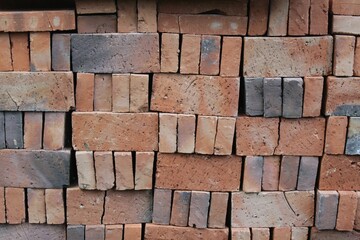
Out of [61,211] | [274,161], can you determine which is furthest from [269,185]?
[61,211]

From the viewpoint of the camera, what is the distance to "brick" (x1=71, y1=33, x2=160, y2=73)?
6.50 feet

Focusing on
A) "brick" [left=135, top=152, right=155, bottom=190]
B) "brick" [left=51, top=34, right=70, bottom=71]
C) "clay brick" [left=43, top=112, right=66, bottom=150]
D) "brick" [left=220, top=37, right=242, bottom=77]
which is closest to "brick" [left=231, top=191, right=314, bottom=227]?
"brick" [left=135, top=152, right=155, bottom=190]

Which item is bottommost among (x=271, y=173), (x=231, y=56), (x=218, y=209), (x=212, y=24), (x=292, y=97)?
(x=218, y=209)

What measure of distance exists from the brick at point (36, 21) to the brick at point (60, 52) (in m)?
0.05

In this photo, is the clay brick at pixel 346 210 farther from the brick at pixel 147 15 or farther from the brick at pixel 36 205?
the brick at pixel 36 205

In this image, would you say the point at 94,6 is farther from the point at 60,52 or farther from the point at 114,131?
the point at 114,131

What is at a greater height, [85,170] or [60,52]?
[60,52]

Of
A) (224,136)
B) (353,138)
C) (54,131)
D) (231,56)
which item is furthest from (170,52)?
(353,138)

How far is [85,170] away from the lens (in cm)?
210

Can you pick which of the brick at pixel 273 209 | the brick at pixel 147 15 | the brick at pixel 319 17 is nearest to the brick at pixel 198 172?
the brick at pixel 273 209

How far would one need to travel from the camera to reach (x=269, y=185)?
2135 millimetres

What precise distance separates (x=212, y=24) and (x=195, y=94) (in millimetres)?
373

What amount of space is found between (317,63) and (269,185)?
2.33ft

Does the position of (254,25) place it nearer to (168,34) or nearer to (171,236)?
(168,34)
